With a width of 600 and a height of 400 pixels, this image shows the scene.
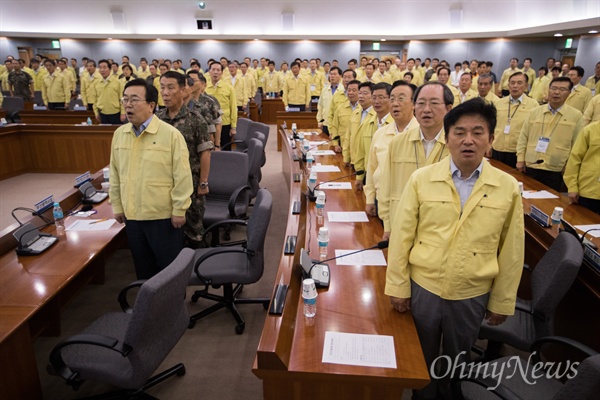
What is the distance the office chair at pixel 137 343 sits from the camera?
179cm

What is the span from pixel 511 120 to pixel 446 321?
385 cm

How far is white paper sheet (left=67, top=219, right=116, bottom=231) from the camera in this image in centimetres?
305

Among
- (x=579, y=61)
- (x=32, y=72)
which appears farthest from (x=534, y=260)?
(x=32, y=72)

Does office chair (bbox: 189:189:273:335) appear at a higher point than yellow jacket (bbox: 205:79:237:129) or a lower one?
lower

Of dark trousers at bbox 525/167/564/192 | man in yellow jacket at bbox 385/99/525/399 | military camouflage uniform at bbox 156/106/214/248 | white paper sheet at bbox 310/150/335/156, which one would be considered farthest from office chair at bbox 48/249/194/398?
dark trousers at bbox 525/167/564/192

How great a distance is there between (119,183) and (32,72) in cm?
1181

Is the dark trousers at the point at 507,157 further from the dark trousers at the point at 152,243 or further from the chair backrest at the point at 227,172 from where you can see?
the dark trousers at the point at 152,243

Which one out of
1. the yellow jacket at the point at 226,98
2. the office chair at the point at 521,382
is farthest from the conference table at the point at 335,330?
the yellow jacket at the point at 226,98

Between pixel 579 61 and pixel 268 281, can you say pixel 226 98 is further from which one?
pixel 579 61

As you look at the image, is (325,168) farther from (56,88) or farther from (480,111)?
(56,88)

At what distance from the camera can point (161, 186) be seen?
9.01ft

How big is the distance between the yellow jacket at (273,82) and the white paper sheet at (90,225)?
1046 cm

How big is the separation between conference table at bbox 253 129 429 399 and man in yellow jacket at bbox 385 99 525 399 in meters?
0.17

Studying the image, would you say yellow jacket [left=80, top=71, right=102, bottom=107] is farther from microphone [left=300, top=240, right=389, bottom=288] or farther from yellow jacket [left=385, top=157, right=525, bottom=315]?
yellow jacket [left=385, top=157, right=525, bottom=315]
